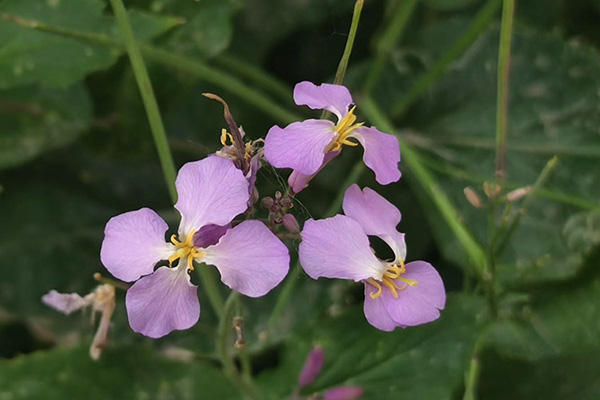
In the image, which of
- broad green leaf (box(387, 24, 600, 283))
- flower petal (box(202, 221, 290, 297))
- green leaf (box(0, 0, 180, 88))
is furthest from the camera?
broad green leaf (box(387, 24, 600, 283))

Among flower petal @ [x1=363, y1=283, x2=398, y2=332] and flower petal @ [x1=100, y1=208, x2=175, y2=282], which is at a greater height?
flower petal @ [x1=100, y1=208, x2=175, y2=282]

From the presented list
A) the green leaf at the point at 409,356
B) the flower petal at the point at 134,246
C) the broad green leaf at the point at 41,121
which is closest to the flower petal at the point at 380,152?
the flower petal at the point at 134,246

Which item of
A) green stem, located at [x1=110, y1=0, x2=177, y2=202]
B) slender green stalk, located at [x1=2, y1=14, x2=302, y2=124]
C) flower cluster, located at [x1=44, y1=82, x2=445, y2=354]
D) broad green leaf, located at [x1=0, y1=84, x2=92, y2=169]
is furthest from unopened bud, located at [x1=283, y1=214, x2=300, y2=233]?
broad green leaf, located at [x1=0, y1=84, x2=92, y2=169]

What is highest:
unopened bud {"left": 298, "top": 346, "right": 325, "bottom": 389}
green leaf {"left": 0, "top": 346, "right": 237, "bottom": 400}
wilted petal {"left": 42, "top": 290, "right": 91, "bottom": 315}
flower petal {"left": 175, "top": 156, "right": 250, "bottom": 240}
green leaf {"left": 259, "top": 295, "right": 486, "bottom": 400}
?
flower petal {"left": 175, "top": 156, "right": 250, "bottom": 240}

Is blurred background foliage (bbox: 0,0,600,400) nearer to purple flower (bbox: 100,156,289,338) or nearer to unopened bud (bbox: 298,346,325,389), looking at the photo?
unopened bud (bbox: 298,346,325,389)

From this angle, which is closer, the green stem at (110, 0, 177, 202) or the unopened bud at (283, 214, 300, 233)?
the unopened bud at (283, 214, 300, 233)

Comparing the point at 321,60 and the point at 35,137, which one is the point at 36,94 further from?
the point at 321,60

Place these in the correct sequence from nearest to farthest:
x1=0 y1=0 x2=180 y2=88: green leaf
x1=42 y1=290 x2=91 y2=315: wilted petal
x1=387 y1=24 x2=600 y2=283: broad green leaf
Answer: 1. x1=42 y1=290 x2=91 y2=315: wilted petal
2. x1=0 y1=0 x2=180 y2=88: green leaf
3. x1=387 y1=24 x2=600 y2=283: broad green leaf
